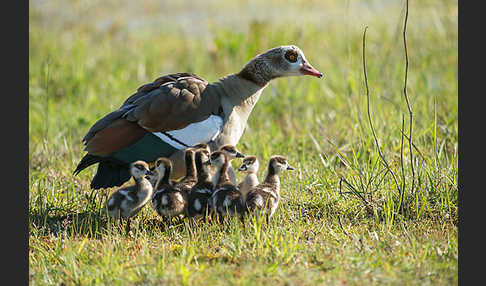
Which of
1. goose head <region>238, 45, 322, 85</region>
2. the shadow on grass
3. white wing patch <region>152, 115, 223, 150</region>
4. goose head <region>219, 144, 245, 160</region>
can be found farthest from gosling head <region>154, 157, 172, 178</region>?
goose head <region>238, 45, 322, 85</region>

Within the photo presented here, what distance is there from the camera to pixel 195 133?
17.0 ft

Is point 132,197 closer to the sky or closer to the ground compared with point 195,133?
closer to the ground

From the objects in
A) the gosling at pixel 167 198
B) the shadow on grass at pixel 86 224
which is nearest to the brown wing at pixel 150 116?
the gosling at pixel 167 198

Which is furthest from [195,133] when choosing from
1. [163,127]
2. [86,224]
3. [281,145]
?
[281,145]

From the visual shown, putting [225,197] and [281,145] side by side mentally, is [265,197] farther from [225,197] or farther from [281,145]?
[281,145]

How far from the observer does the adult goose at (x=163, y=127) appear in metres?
5.05

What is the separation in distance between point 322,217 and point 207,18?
340 inches

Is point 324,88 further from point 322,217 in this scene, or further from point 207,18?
point 207,18

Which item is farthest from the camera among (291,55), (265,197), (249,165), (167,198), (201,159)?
(291,55)

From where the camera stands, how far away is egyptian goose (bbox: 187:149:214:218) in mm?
4691

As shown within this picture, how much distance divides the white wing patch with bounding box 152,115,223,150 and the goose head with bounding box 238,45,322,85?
0.70 m

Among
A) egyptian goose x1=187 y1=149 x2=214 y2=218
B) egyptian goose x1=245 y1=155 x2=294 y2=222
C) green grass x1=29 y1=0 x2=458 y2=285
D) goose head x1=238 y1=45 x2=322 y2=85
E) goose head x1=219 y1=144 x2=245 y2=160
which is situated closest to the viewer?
green grass x1=29 y1=0 x2=458 y2=285

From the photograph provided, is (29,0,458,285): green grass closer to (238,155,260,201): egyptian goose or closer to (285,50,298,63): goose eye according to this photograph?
(238,155,260,201): egyptian goose

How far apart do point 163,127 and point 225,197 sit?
942 mm
